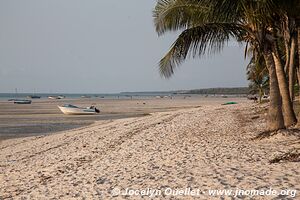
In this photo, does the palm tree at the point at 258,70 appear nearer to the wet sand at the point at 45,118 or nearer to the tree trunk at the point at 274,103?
the tree trunk at the point at 274,103

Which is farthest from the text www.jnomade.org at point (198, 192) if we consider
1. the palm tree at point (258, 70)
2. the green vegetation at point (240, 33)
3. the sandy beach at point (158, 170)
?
the palm tree at point (258, 70)

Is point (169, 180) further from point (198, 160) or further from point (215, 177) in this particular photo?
point (198, 160)

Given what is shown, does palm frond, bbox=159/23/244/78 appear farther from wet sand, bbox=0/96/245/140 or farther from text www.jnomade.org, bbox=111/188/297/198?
wet sand, bbox=0/96/245/140

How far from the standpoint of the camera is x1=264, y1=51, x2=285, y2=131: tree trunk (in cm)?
1047

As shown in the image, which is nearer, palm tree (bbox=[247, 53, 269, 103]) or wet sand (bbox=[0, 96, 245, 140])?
palm tree (bbox=[247, 53, 269, 103])

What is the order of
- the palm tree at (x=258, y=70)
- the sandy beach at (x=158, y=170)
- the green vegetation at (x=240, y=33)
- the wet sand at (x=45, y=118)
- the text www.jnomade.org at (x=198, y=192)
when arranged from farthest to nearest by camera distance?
1. the wet sand at (x=45, y=118)
2. the palm tree at (x=258, y=70)
3. the green vegetation at (x=240, y=33)
4. the sandy beach at (x=158, y=170)
5. the text www.jnomade.org at (x=198, y=192)

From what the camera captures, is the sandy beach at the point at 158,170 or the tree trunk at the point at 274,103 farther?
the tree trunk at the point at 274,103

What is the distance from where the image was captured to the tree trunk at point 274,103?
1047 centimetres

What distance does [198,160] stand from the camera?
7.79 meters

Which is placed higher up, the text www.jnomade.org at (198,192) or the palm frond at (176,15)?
the palm frond at (176,15)

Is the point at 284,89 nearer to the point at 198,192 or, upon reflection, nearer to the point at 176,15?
the point at 176,15

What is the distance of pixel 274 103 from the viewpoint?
10805 mm

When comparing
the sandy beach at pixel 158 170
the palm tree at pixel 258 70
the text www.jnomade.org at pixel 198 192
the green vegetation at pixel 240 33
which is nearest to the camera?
the text www.jnomade.org at pixel 198 192

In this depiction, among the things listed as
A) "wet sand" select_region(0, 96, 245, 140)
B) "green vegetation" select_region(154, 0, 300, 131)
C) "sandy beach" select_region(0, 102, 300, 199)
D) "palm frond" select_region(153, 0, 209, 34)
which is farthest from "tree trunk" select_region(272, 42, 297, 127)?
"wet sand" select_region(0, 96, 245, 140)
